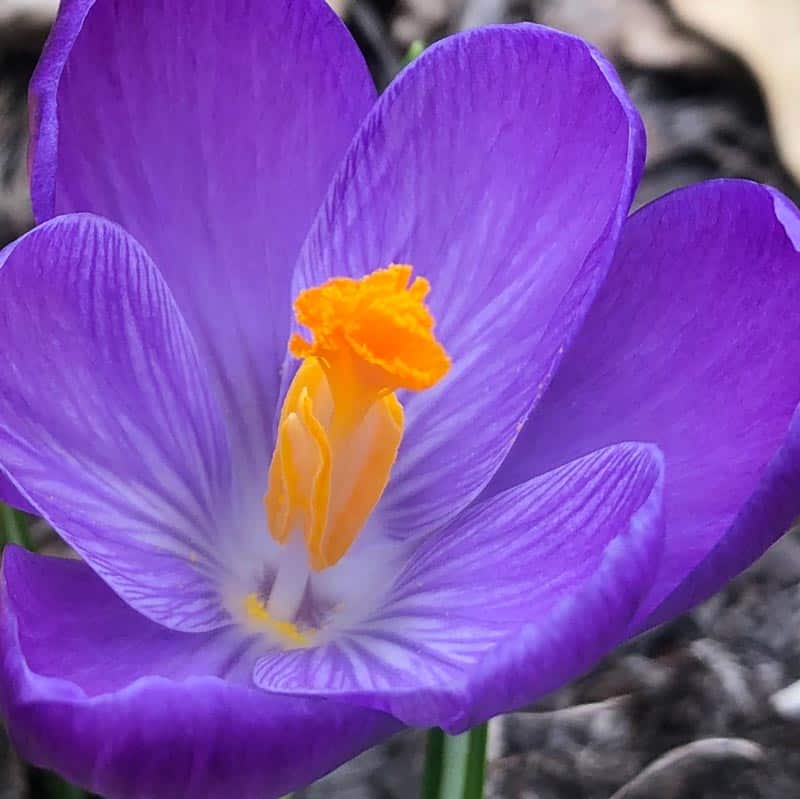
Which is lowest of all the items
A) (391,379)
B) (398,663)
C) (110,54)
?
(398,663)

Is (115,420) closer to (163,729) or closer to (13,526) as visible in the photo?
(13,526)

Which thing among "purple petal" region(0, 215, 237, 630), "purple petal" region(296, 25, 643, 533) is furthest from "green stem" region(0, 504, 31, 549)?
"purple petal" region(296, 25, 643, 533)

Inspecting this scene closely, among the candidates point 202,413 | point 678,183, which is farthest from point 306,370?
point 678,183

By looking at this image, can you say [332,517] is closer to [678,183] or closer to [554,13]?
[678,183]

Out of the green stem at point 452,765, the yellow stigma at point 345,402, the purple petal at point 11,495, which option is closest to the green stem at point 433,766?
the green stem at point 452,765

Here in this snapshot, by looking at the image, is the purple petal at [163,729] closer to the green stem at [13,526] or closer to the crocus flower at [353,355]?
the crocus flower at [353,355]

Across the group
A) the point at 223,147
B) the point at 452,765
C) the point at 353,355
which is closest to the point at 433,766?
the point at 452,765
